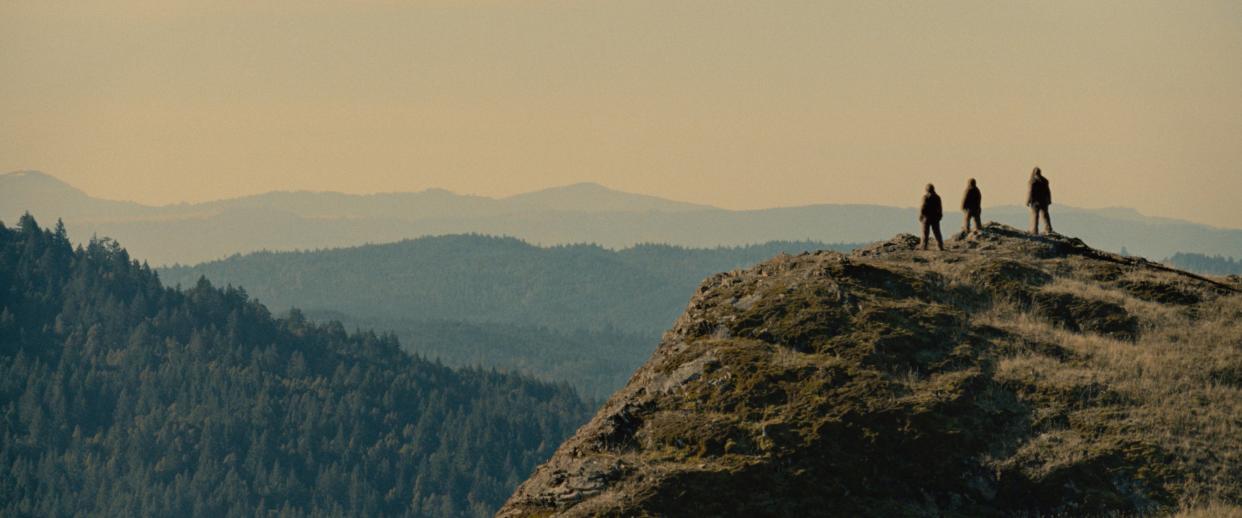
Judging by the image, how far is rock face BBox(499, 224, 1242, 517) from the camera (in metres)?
37.5

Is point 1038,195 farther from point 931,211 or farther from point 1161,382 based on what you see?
point 1161,382

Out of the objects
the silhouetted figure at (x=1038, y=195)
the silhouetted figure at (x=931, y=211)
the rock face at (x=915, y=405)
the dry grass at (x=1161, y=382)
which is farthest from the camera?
the silhouetted figure at (x=1038, y=195)

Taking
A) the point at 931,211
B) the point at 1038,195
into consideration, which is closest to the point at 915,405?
the point at 931,211

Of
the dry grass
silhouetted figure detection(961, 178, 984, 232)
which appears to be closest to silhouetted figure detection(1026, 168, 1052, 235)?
silhouetted figure detection(961, 178, 984, 232)

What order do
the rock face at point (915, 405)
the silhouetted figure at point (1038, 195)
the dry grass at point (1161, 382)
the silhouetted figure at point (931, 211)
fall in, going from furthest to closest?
the silhouetted figure at point (1038, 195), the silhouetted figure at point (931, 211), the dry grass at point (1161, 382), the rock face at point (915, 405)

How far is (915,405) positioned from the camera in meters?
39.4

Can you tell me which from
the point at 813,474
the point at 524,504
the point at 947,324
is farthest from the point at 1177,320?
the point at 524,504

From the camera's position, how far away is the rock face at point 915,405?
37.5 metres

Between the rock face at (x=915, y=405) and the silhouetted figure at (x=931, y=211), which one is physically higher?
the silhouetted figure at (x=931, y=211)

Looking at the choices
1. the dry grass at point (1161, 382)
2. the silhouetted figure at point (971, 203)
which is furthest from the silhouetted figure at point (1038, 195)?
the dry grass at point (1161, 382)

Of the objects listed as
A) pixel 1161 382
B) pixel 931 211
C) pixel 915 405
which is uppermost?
pixel 931 211

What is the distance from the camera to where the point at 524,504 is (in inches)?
1535

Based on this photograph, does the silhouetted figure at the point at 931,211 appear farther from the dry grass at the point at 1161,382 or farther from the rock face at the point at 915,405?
the dry grass at the point at 1161,382

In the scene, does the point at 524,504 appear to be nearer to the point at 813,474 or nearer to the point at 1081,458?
the point at 813,474
